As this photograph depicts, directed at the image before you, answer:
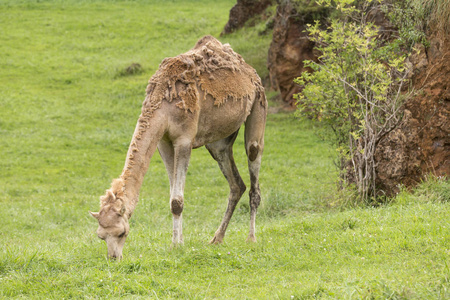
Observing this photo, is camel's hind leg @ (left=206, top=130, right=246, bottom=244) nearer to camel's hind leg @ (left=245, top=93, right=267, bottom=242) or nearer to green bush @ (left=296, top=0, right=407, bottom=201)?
camel's hind leg @ (left=245, top=93, right=267, bottom=242)

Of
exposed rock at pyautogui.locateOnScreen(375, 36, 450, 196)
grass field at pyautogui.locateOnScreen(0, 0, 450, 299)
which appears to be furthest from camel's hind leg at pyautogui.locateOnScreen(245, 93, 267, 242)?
exposed rock at pyautogui.locateOnScreen(375, 36, 450, 196)

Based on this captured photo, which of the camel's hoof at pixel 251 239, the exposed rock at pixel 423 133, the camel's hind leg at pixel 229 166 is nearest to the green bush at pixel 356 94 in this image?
the exposed rock at pixel 423 133

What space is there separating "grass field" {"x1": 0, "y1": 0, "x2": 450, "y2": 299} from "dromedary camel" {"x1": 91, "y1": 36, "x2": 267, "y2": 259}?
1.92ft

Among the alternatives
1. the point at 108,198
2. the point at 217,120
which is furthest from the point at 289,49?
the point at 108,198

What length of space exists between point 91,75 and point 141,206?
15.2 meters

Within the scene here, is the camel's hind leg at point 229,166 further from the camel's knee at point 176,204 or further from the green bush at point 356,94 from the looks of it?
the green bush at point 356,94

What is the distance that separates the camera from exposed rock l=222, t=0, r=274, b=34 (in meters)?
31.0

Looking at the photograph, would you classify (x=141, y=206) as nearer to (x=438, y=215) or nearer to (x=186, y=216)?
(x=186, y=216)

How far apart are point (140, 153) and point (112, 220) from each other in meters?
0.94

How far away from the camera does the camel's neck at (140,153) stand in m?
6.56

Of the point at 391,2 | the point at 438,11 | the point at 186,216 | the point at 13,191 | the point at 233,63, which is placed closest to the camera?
the point at 233,63

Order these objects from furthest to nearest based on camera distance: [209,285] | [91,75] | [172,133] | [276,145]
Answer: [91,75] → [276,145] → [172,133] → [209,285]

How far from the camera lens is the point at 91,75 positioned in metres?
26.9

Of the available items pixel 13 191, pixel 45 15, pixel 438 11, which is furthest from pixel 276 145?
pixel 45 15
